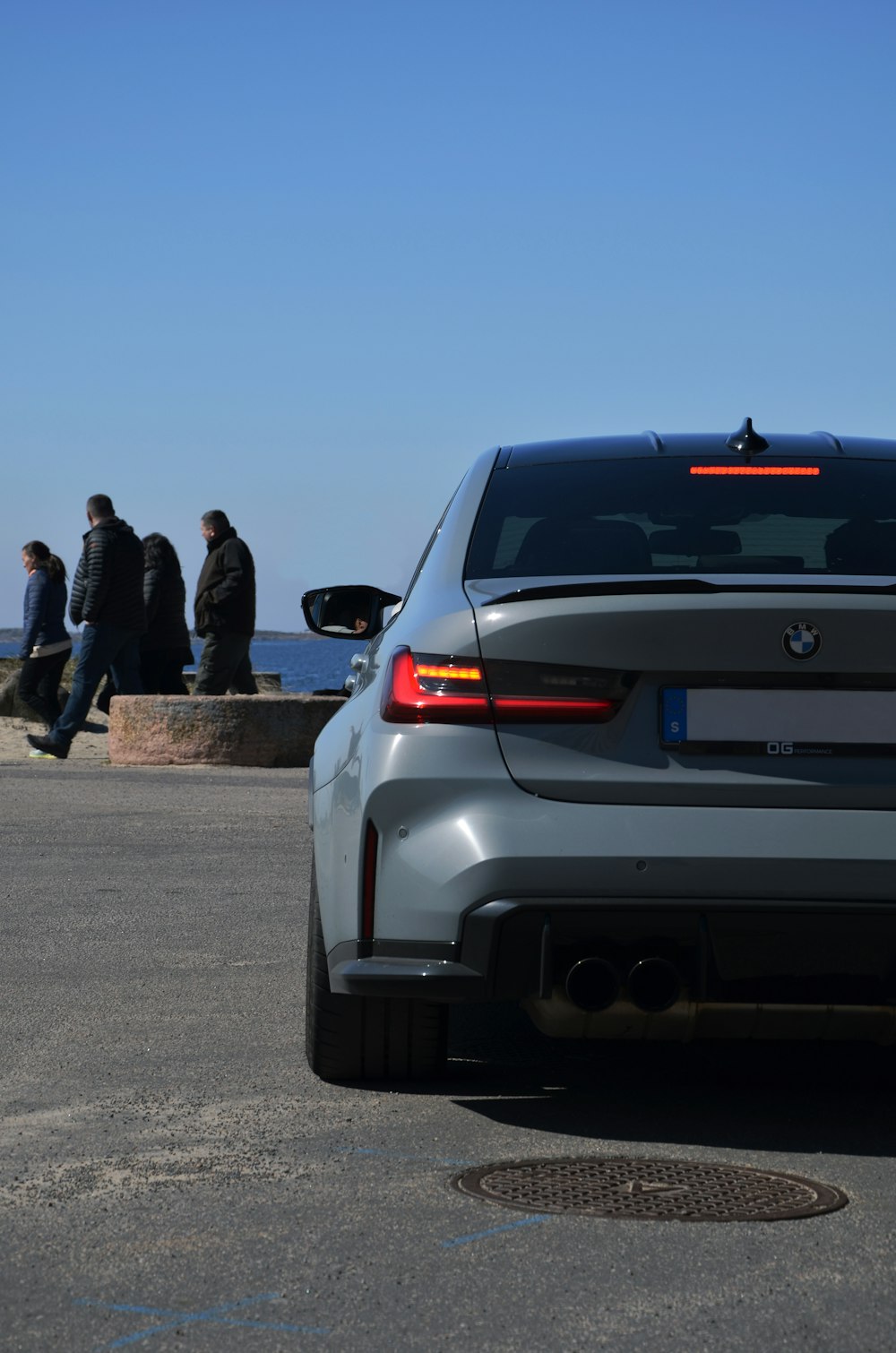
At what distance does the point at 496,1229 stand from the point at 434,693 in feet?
3.64

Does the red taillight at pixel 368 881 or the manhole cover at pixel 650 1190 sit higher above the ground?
the red taillight at pixel 368 881

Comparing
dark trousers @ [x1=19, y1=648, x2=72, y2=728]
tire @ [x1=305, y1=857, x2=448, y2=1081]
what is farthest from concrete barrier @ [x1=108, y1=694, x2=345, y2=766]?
tire @ [x1=305, y1=857, x2=448, y2=1081]

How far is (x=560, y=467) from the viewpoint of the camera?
185 inches

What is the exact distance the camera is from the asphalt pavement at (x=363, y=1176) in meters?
2.81

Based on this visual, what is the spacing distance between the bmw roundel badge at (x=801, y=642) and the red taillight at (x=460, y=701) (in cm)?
36

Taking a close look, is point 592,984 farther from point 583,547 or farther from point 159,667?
point 159,667

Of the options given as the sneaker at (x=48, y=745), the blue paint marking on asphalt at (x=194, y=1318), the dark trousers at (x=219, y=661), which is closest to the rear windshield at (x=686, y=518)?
the blue paint marking on asphalt at (x=194, y=1318)

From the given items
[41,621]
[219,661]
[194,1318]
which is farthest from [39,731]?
[194,1318]

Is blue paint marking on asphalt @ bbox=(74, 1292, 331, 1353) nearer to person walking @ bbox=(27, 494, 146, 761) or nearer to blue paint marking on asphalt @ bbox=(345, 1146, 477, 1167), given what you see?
blue paint marking on asphalt @ bbox=(345, 1146, 477, 1167)

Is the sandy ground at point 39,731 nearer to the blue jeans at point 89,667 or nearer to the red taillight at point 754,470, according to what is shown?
the blue jeans at point 89,667

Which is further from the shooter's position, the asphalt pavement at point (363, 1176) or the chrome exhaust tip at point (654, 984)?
the chrome exhaust tip at point (654, 984)

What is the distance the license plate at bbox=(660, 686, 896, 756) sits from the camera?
369cm

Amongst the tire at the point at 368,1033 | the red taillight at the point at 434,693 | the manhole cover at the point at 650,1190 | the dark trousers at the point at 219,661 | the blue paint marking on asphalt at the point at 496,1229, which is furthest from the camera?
the dark trousers at the point at 219,661

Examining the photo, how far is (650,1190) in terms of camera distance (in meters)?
3.52
